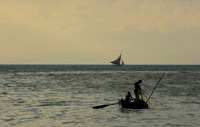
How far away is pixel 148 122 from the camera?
19.8 m

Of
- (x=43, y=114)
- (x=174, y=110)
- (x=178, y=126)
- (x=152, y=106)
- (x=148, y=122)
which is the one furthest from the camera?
(x=152, y=106)

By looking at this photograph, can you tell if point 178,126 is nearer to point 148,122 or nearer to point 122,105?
point 148,122

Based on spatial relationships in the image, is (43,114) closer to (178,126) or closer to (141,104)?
(141,104)

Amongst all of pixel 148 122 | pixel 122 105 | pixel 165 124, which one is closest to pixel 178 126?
pixel 165 124

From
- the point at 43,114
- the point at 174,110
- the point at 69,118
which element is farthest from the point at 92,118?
the point at 174,110

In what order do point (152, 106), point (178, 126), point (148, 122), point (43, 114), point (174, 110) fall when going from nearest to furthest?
1. point (178, 126)
2. point (148, 122)
3. point (43, 114)
4. point (174, 110)
5. point (152, 106)

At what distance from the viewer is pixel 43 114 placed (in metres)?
22.6

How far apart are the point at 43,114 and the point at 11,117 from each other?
2.40 m

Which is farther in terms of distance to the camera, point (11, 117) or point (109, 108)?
point (109, 108)

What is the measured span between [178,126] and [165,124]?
88 centimetres

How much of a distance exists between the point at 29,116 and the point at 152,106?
34.3 feet

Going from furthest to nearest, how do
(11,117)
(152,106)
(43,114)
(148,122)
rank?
(152,106), (43,114), (11,117), (148,122)

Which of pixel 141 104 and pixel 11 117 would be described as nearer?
pixel 11 117

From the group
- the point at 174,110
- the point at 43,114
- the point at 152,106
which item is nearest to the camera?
the point at 43,114
